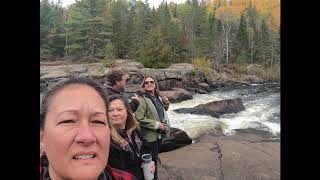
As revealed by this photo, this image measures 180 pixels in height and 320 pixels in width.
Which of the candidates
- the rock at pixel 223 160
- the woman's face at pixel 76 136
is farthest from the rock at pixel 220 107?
the woman's face at pixel 76 136

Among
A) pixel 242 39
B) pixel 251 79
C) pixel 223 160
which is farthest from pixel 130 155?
pixel 242 39

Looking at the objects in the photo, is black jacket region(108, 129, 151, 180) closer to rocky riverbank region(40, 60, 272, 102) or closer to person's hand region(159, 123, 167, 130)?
person's hand region(159, 123, 167, 130)

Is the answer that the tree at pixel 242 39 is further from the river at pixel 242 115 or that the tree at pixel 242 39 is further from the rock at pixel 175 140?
the rock at pixel 175 140

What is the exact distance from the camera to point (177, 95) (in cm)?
391

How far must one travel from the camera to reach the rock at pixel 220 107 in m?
3.94

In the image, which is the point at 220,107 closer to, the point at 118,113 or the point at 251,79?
the point at 251,79

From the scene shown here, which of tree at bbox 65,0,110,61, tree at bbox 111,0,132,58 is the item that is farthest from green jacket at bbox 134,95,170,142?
tree at bbox 65,0,110,61

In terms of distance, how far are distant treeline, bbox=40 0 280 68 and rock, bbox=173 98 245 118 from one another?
41 centimetres

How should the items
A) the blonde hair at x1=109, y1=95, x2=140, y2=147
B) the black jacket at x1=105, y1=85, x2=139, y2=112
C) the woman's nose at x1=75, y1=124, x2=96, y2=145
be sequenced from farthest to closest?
the black jacket at x1=105, y1=85, x2=139, y2=112 → the blonde hair at x1=109, y1=95, x2=140, y2=147 → the woman's nose at x1=75, y1=124, x2=96, y2=145

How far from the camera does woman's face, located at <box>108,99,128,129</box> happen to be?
3.51 meters

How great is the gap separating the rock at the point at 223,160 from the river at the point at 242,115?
123mm

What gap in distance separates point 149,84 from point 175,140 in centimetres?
60
